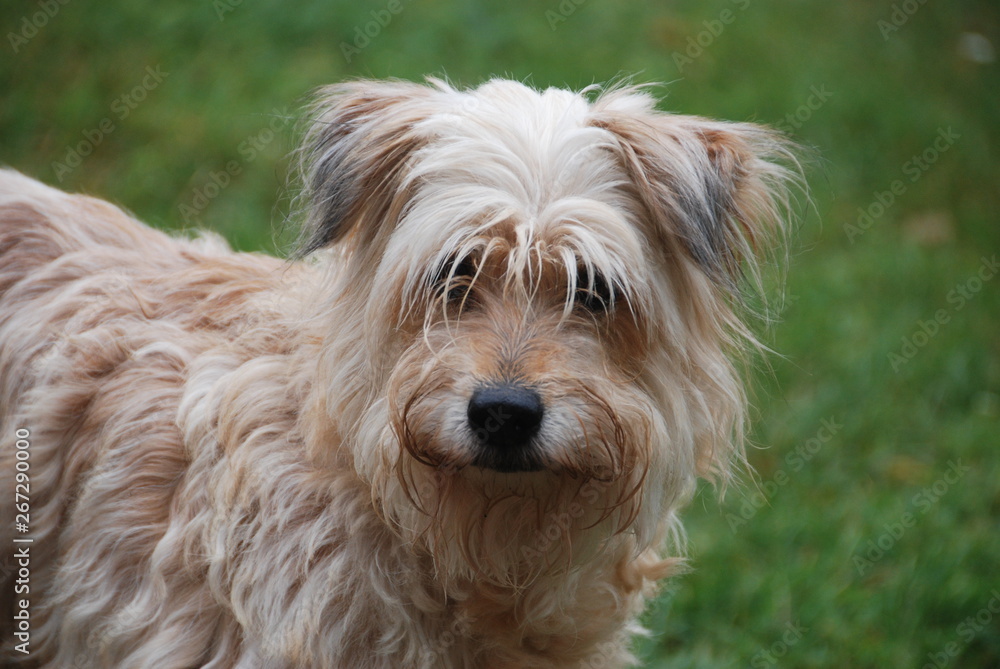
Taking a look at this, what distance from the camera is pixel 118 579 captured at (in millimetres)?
2812

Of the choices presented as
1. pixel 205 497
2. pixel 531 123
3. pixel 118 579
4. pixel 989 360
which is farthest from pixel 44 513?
pixel 989 360

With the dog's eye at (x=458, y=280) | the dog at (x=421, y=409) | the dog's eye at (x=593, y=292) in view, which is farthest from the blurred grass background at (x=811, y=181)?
the dog's eye at (x=458, y=280)

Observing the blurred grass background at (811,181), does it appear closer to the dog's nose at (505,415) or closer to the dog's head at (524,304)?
the dog's head at (524,304)

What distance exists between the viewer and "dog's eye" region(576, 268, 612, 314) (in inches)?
101

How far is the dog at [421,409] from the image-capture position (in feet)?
8.22

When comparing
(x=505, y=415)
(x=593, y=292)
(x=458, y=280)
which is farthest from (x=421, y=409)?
(x=593, y=292)

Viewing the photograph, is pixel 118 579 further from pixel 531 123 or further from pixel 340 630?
pixel 531 123

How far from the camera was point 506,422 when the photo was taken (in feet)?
7.57

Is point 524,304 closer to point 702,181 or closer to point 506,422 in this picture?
point 506,422

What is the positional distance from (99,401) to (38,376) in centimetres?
23

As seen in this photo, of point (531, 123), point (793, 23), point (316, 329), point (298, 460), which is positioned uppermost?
point (793, 23)

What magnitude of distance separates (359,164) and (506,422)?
89cm

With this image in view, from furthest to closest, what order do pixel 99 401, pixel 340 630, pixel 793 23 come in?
pixel 793 23 → pixel 99 401 → pixel 340 630

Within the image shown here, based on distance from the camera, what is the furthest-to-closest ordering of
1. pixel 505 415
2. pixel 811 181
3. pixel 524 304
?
pixel 811 181, pixel 524 304, pixel 505 415
